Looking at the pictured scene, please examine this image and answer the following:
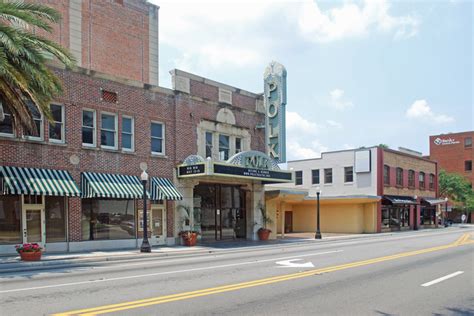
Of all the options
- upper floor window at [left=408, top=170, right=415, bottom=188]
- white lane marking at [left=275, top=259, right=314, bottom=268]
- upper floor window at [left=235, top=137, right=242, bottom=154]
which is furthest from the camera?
upper floor window at [left=408, top=170, right=415, bottom=188]

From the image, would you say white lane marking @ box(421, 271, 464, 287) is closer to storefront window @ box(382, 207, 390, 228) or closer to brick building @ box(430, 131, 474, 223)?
storefront window @ box(382, 207, 390, 228)

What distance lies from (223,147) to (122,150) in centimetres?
747

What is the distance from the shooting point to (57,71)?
2205 centimetres

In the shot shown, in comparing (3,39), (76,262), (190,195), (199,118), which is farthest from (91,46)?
(76,262)

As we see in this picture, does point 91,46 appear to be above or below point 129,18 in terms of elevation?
below

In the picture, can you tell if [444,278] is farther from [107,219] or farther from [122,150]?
[122,150]

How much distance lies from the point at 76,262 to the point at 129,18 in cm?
1933

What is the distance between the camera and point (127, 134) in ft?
82.0

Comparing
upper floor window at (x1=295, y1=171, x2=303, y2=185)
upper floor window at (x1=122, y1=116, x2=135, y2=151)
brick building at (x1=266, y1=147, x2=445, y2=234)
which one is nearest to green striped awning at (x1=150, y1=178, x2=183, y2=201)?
upper floor window at (x1=122, y1=116, x2=135, y2=151)

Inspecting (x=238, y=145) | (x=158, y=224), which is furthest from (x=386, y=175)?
(x=158, y=224)

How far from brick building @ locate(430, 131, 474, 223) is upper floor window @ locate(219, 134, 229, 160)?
6057cm

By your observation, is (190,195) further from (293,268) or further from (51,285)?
(51,285)

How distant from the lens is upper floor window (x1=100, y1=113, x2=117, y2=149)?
24.0 metres

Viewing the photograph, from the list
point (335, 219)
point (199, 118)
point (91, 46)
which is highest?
point (91, 46)
